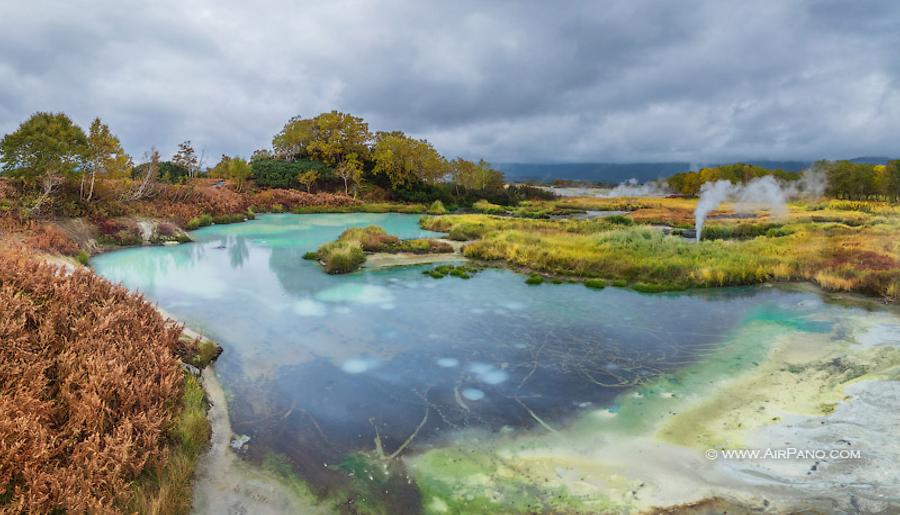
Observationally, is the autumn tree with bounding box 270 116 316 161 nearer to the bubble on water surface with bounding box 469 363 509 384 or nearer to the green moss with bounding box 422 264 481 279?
the green moss with bounding box 422 264 481 279

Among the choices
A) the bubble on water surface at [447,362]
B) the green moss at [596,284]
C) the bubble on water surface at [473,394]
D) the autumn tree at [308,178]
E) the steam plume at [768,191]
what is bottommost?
the bubble on water surface at [473,394]

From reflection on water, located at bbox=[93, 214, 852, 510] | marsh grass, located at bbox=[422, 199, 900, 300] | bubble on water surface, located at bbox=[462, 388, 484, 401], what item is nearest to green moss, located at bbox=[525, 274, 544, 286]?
reflection on water, located at bbox=[93, 214, 852, 510]

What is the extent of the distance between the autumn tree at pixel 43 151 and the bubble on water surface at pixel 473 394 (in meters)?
25.9

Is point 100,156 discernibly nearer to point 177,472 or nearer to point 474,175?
point 177,472

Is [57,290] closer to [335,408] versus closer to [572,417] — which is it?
[335,408]

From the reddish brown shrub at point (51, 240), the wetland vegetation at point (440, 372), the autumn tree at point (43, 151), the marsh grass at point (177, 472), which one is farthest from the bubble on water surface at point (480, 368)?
the autumn tree at point (43, 151)

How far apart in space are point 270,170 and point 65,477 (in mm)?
61806

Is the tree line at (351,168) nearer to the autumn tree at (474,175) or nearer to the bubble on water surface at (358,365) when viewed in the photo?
the autumn tree at (474,175)

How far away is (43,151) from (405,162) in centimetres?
4336

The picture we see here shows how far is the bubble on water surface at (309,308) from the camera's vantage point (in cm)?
1440

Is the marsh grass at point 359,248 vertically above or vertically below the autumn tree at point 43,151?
below

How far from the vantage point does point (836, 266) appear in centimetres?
1923

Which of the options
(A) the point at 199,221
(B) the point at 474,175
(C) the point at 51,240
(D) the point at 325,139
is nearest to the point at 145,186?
(A) the point at 199,221

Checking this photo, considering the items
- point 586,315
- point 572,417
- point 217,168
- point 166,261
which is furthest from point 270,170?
point 572,417
